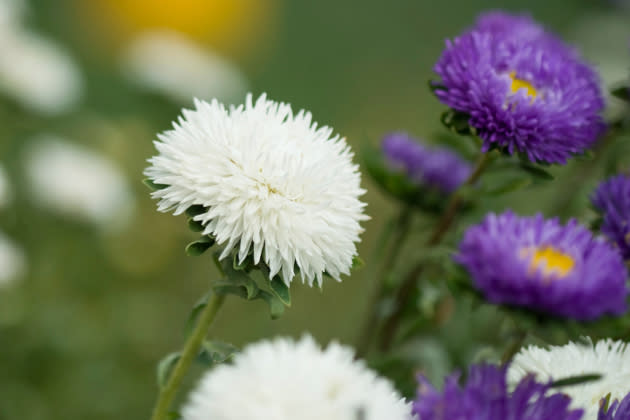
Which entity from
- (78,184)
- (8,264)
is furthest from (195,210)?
(78,184)

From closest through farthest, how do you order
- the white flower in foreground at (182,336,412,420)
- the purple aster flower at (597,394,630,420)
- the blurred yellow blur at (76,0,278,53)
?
the white flower in foreground at (182,336,412,420) → the purple aster flower at (597,394,630,420) → the blurred yellow blur at (76,0,278,53)

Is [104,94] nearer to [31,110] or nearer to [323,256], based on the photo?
[31,110]

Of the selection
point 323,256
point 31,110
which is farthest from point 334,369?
point 31,110

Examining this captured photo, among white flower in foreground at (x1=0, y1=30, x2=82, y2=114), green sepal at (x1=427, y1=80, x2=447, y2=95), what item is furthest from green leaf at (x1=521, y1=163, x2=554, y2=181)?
white flower in foreground at (x1=0, y1=30, x2=82, y2=114)

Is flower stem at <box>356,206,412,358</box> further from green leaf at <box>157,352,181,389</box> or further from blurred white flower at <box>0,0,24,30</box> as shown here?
blurred white flower at <box>0,0,24,30</box>

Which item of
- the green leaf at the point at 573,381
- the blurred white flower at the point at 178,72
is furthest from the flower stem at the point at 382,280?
the blurred white flower at the point at 178,72

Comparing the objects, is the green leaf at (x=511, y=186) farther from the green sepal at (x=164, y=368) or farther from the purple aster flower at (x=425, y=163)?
the green sepal at (x=164, y=368)

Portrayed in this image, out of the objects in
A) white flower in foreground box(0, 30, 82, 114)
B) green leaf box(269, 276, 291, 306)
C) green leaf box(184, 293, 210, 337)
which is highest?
white flower in foreground box(0, 30, 82, 114)

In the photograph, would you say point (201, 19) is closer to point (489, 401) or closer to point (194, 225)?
point (194, 225)
